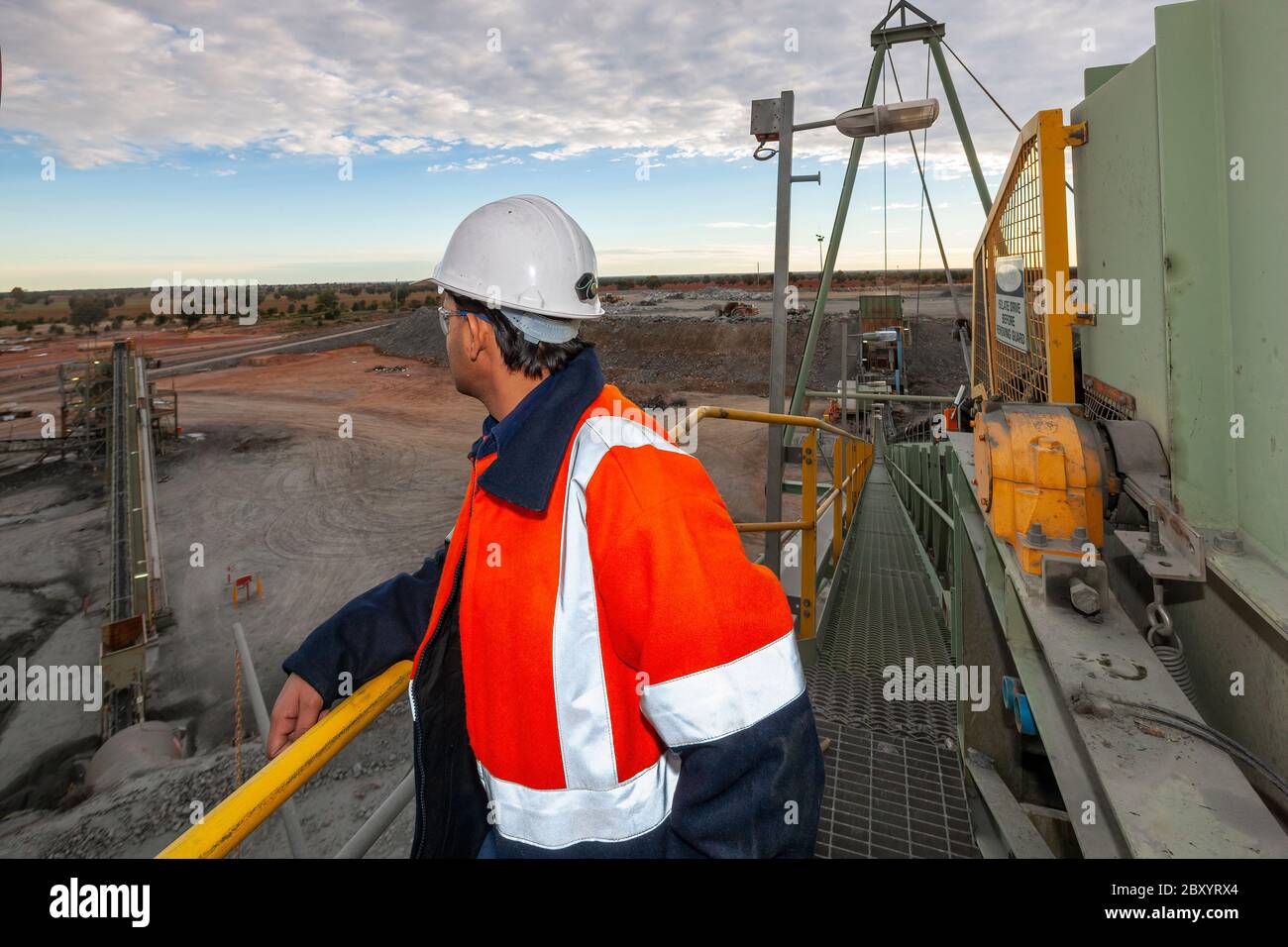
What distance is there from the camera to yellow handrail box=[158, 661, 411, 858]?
1038 mm

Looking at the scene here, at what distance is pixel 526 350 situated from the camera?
4.74ft

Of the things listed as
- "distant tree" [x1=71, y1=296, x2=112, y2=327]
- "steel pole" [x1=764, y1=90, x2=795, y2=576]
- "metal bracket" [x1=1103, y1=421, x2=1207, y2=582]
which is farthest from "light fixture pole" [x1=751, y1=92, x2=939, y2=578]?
"distant tree" [x1=71, y1=296, x2=112, y2=327]

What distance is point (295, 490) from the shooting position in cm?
2247

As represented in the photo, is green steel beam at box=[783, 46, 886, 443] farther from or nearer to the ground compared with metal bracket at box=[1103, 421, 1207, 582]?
farther from the ground

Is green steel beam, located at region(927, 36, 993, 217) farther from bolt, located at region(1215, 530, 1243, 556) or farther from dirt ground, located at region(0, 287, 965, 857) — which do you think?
dirt ground, located at region(0, 287, 965, 857)

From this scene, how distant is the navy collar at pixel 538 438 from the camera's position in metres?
1.15

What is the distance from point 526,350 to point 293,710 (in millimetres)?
927

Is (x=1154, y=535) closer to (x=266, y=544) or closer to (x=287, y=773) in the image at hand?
(x=287, y=773)

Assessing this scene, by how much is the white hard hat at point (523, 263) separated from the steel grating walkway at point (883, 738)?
2062mm

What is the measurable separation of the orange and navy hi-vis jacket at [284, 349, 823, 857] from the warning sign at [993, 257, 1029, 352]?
2.11m

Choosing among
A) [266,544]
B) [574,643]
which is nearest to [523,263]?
[574,643]

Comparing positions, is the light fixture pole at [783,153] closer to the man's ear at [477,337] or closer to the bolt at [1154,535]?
the bolt at [1154,535]

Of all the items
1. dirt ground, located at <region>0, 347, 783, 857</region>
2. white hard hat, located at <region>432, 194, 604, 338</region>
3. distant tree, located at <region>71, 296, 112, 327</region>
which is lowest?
dirt ground, located at <region>0, 347, 783, 857</region>

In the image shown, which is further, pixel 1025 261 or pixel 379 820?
pixel 1025 261
